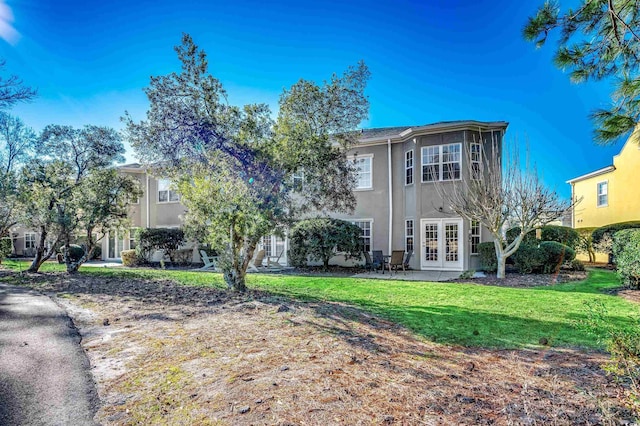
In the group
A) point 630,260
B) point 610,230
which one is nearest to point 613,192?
point 610,230

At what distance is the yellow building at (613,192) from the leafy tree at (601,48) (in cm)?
1593

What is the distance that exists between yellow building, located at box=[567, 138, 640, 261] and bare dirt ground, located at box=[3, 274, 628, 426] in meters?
18.4

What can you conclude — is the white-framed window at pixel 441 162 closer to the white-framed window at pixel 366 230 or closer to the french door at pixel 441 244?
the french door at pixel 441 244

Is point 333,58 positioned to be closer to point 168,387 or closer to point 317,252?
point 317,252

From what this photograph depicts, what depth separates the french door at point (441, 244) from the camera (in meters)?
15.4

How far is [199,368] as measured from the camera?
3.93 m

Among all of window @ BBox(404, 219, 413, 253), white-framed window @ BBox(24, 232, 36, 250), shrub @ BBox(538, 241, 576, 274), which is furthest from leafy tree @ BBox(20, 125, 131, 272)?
white-framed window @ BBox(24, 232, 36, 250)

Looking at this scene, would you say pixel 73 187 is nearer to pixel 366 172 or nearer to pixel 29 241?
pixel 366 172

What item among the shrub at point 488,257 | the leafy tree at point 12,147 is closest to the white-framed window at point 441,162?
the shrub at point 488,257

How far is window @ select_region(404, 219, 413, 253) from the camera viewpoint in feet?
54.5

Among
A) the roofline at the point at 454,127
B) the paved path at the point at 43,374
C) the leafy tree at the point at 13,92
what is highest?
the roofline at the point at 454,127

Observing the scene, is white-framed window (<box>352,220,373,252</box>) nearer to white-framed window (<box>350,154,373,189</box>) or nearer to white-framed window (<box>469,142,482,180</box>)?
white-framed window (<box>350,154,373,189</box>)

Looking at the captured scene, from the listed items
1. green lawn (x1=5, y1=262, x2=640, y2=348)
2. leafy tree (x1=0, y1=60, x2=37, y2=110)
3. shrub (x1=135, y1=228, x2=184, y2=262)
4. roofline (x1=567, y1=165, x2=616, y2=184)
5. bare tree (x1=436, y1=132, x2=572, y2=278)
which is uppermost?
leafy tree (x1=0, y1=60, x2=37, y2=110)

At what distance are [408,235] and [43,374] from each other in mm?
14867
